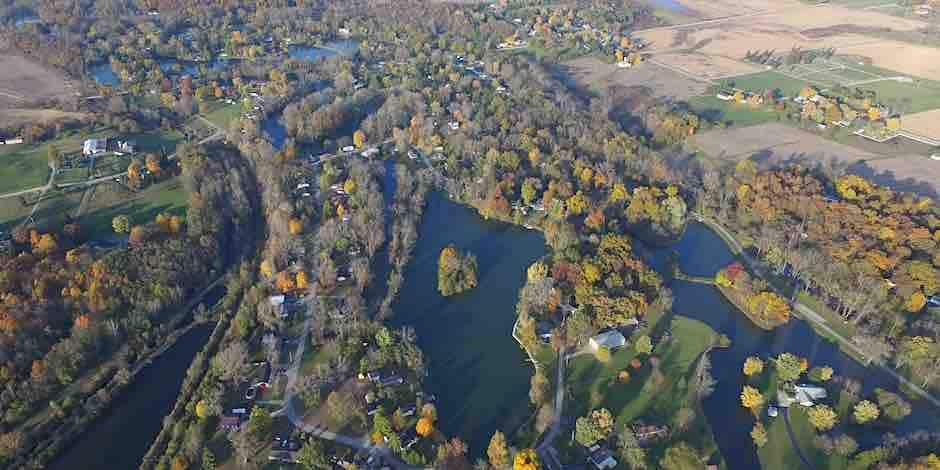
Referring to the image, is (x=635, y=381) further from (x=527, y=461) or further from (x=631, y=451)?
(x=527, y=461)

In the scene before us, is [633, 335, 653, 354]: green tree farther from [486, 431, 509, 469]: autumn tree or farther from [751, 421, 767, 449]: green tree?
[486, 431, 509, 469]: autumn tree

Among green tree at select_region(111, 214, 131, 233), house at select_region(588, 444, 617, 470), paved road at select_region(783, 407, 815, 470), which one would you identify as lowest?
paved road at select_region(783, 407, 815, 470)

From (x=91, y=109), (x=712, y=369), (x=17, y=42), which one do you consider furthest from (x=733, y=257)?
(x=17, y=42)

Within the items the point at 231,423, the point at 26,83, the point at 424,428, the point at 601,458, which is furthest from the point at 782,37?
the point at 26,83

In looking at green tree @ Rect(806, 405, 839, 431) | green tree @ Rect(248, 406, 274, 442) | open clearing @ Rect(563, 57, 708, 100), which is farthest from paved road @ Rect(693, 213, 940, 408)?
green tree @ Rect(248, 406, 274, 442)

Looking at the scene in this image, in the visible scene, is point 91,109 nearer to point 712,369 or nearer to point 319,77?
point 319,77

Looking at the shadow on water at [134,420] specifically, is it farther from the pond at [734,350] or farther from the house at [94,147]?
the pond at [734,350]
